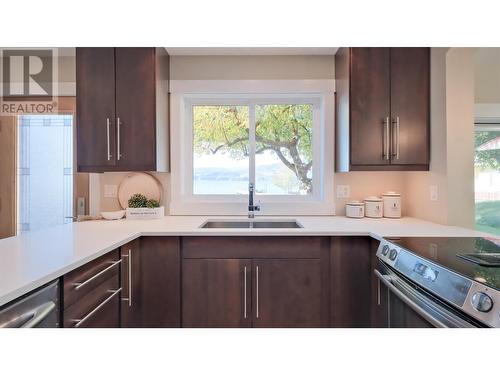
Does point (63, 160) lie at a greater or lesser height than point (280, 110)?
lesser

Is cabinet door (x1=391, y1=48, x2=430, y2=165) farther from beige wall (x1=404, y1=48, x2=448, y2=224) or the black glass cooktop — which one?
the black glass cooktop

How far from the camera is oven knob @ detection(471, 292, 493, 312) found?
2.63ft

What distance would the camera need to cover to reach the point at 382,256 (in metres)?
1.47

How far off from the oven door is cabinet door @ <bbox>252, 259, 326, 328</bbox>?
40cm

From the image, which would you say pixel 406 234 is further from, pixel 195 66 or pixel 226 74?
pixel 195 66

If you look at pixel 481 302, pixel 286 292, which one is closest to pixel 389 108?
pixel 286 292

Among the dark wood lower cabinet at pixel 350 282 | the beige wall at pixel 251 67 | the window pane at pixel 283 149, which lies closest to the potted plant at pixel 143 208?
the window pane at pixel 283 149

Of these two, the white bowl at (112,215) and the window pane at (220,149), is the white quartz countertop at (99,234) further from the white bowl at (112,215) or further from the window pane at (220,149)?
the window pane at (220,149)

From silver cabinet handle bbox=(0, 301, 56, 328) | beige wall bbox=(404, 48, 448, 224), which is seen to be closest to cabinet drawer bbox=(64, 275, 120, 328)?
silver cabinet handle bbox=(0, 301, 56, 328)

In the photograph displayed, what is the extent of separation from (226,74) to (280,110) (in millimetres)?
569
